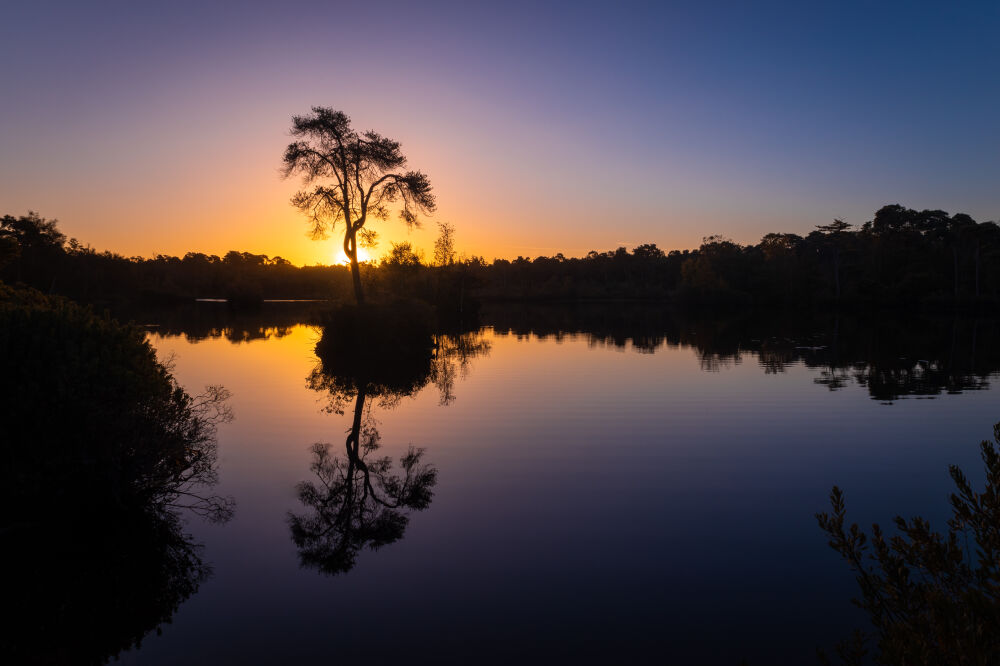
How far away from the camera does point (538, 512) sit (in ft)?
27.0

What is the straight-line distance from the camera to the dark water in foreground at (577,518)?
17.6 feet

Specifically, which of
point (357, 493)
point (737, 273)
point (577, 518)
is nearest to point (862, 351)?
point (577, 518)

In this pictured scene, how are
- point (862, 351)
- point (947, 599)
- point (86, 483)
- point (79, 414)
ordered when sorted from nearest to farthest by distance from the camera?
point (947, 599) < point (79, 414) < point (86, 483) < point (862, 351)

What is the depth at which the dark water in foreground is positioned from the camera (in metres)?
5.36

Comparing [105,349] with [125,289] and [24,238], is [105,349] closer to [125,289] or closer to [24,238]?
[24,238]

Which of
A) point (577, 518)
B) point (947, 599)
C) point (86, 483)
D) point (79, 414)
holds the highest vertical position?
point (79, 414)

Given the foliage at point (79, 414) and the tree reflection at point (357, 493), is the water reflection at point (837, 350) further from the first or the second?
the foliage at point (79, 414)

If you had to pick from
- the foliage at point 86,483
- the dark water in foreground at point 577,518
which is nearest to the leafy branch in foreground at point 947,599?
the dark water in foreground at point 577,518

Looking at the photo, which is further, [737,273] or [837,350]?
[737,273]

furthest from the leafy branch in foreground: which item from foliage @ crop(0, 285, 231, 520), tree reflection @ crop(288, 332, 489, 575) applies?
foliage @ crop(0, 285, 231, 520)

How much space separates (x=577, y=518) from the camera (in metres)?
8.00

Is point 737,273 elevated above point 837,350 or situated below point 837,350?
above

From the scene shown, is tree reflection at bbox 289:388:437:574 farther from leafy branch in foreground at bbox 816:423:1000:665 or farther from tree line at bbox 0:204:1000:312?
tree line at bbox 0:204:1000:312

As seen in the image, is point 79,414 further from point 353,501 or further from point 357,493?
point 357,493
